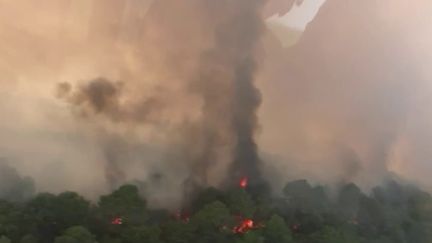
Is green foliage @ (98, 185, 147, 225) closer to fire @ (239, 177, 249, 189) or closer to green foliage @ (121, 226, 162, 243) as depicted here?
green foliage @ (121, 226, 162, 243)

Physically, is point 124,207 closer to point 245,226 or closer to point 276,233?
point 245,226

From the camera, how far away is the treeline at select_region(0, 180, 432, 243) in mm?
8391

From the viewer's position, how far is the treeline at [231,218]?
27.5ft

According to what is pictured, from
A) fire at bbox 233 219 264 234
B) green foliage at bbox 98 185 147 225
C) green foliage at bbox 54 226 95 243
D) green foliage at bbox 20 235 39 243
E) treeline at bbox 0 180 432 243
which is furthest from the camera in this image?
fire at bbox 233 219 264 234

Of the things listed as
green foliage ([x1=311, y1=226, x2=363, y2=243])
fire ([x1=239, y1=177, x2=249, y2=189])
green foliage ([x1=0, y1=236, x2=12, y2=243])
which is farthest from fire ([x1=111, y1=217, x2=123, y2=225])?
green foliage ([x1=311, y1=226, x2=363, y2=243])

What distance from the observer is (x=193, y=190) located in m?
10.5

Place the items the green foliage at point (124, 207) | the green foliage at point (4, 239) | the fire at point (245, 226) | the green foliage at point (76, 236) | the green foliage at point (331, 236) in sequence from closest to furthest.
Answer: the green foliage at point (4, 239)
the green foliage at point (76, 236)
the green foliage at point (124, 207)
the fire at point (245, 226)
the green foliage at point (331, 236)

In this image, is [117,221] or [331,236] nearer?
[117,221]

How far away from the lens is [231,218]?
29.9 feet

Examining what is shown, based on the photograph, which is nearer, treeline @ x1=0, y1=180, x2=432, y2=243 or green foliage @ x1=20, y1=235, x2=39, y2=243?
green foliage @ x1=20, y1=235, x2=39, y2=243

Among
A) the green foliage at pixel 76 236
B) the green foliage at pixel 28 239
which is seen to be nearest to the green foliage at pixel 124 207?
the green foliage at pixel 76 236

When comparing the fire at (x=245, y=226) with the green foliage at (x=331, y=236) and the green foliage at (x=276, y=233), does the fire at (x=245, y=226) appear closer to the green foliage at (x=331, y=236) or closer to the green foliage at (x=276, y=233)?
the green foliage at (x=276, y=233)

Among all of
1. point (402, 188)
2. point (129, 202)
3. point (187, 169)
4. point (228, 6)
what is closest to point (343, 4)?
point (228, 6)

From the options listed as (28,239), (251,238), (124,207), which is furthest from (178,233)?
(28,239)
